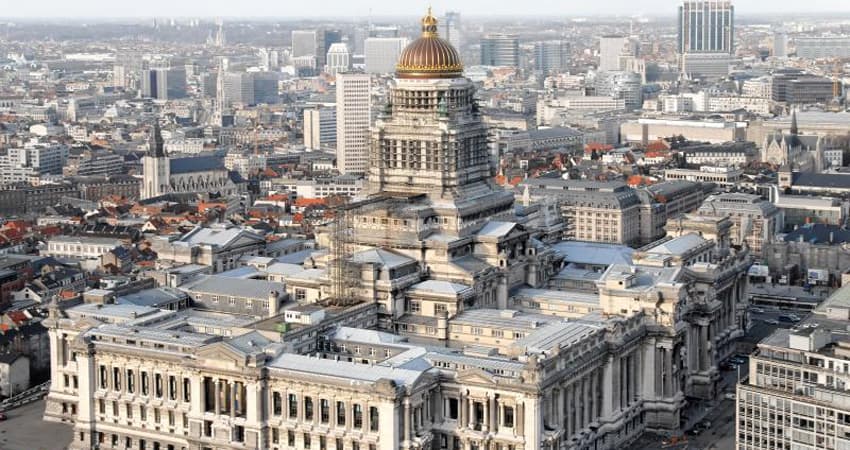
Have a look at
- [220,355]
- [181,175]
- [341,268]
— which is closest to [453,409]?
[220,355]

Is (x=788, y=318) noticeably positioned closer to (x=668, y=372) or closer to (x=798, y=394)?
(x=668, y=372)

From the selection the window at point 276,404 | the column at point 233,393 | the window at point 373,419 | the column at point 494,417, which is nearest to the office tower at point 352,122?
the column at point 233,393

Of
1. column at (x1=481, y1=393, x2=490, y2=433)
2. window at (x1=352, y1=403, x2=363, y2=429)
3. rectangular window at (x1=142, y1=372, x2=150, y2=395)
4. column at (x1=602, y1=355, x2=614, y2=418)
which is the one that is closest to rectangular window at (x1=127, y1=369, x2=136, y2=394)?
rectangular window at (x1=142, y1=372, x2=150, y2=395)

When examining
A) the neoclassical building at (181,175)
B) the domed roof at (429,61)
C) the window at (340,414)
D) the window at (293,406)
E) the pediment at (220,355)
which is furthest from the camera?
the neoclassical building at (181,175)

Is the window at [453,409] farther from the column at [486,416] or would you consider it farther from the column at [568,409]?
the column at [568,409]

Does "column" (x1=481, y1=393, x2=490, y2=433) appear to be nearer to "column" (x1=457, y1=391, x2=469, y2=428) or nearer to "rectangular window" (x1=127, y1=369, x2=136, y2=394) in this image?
"column" (x1=457, y1=391, x2=469, y2=428)

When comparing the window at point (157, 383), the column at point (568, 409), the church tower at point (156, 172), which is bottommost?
the column at point (568, 409)

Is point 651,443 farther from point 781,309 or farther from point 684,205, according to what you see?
point 684,205
